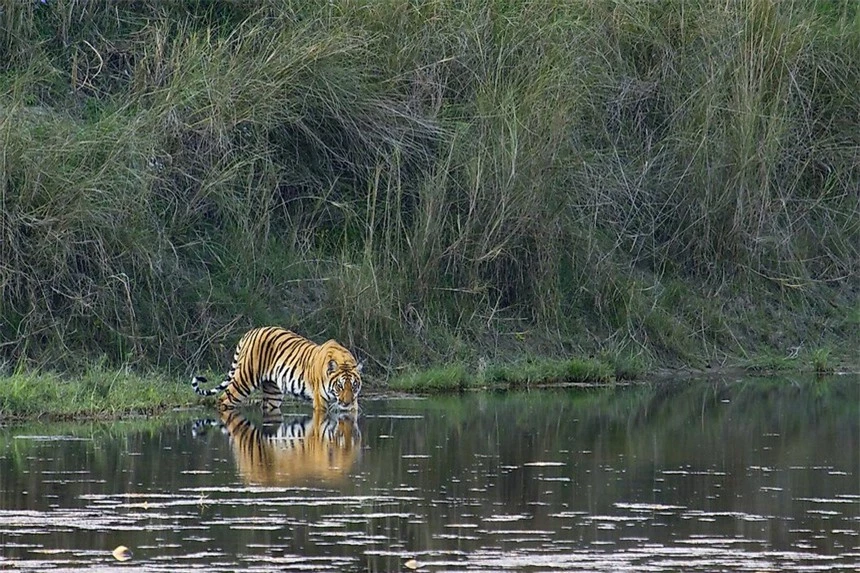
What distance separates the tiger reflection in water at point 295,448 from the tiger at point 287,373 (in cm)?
19

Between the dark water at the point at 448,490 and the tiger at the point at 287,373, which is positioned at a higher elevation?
the tiger at the point at 287,373

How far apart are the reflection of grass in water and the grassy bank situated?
0.75 meters

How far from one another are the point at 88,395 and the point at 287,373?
1.81 meters

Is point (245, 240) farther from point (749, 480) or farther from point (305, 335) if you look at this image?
point (749, 480)

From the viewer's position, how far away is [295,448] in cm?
1327

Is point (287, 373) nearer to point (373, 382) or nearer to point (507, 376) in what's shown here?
point (373, 382)

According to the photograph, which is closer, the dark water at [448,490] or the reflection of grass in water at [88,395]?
the dark water at [448,490]

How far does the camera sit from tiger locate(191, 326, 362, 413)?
15555mm

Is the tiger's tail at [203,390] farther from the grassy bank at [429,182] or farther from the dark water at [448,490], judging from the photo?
the grassy bank at [429,182]

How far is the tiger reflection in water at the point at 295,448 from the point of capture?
11812 millimetres

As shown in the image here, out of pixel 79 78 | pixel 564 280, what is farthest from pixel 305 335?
pixel 79 78

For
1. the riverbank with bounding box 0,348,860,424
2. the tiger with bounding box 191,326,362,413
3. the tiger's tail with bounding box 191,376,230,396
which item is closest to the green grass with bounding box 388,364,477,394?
the riverbank with bounding box 0,348,860,424

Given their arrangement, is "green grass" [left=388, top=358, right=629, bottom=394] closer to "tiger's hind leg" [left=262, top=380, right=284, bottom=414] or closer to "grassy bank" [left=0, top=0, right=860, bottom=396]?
"grassy bank" [left=0, top=0, right=860, bottom=396]

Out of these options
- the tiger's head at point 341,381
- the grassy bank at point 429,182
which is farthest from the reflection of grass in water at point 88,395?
the tiger's head at point 341,381
